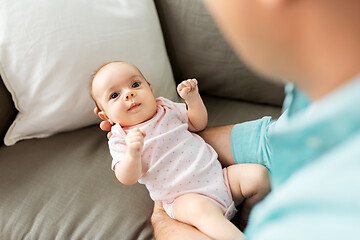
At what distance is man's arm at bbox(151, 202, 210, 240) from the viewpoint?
836 mm

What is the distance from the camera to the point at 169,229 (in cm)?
89

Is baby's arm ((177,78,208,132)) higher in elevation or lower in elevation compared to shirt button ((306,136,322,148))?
lower

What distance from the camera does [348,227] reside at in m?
0.32

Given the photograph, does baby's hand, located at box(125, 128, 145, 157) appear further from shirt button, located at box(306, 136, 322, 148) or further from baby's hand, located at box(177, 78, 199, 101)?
shirt button, located at box(306, 136, 322, 148)

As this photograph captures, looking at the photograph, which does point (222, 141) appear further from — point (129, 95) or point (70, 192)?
point (70, 192)

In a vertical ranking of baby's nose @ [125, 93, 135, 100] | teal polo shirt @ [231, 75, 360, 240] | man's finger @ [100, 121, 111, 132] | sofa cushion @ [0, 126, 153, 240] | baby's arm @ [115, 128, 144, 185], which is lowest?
sofa cushion @ [0, 126, 153, 240]

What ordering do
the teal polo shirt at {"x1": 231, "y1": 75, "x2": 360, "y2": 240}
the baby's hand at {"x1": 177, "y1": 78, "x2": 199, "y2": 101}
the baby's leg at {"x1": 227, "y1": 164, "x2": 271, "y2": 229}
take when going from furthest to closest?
the baby's hand at {"x1": 177, "y1": 78, "x2": 199, "y2": 101}, the baby's leg at {"x1": 227, "y1": 164, "x2": 271, "y2": 229}, the teal polo shirt at {"x1": 231, "y1": 75, "x2": 360, "y2": 240}

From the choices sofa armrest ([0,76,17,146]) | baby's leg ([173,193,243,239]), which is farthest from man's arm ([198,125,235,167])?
sofa armrest ([0,76,17,146])

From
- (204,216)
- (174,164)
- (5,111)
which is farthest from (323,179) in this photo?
(5,111)

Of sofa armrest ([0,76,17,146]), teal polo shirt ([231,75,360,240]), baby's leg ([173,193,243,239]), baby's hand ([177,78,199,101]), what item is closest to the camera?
teal polo shirt ([231,75,360,240])

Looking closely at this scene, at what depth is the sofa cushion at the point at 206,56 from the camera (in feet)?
4.07

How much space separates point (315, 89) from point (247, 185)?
0.57 m

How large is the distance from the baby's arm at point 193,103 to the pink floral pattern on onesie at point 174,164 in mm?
38

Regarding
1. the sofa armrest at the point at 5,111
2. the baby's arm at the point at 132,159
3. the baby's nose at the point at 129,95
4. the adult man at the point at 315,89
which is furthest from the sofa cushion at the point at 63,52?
the adult man at the point at 315,89
